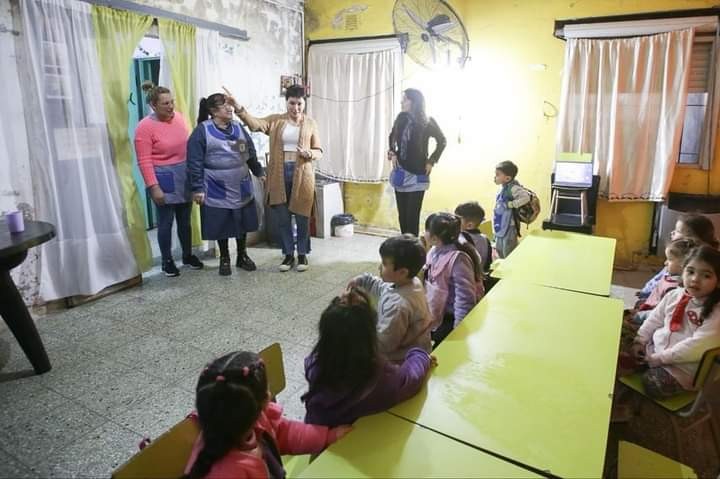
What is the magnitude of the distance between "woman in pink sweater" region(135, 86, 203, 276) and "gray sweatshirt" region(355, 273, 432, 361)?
2509 mm

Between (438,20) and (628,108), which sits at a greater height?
(438,20)

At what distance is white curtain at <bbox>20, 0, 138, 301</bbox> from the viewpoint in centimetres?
296

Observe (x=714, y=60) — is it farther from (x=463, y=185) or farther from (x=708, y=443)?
(x=708, y=443)

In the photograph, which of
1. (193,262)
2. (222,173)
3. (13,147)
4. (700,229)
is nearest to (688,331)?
(700,229)

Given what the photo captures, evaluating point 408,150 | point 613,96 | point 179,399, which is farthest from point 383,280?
point 613,96

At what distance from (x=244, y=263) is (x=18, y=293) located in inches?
72.7

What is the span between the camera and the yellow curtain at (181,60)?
3709 mm

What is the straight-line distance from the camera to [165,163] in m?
3.62

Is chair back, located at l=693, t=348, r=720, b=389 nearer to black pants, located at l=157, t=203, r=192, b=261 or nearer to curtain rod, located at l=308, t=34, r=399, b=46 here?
black pants, located at l=157, t=203, r=192, b=261

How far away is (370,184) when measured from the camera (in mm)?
5328

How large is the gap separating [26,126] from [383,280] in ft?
8.26

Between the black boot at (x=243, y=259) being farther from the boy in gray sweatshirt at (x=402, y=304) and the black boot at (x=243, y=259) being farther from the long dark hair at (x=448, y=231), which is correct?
the boy in gray sweatshirt at (x=402, y=304)

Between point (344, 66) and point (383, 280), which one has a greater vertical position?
point (344, 66)

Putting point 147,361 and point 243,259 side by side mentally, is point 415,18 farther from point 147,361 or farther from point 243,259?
point 147,361
